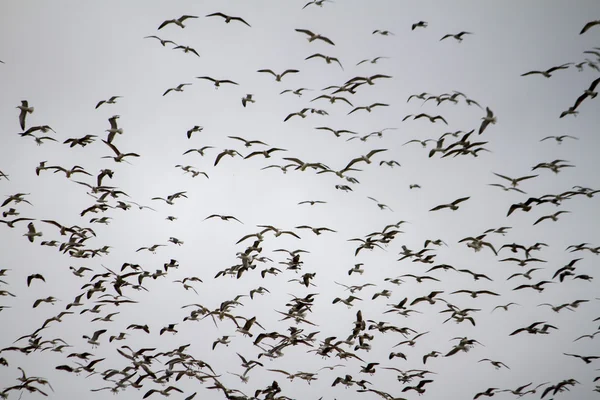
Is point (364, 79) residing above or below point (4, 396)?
above

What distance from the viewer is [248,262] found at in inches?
712

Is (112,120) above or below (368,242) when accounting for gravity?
above

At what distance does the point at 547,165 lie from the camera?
17188 millimetres

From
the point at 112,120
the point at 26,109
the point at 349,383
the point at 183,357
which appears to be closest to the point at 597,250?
the point at 349,383

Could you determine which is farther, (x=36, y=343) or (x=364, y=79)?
(x=36, y=343)

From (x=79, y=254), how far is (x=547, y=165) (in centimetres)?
1565

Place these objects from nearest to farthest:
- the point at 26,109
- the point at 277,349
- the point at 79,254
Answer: the point at 26,109, the point at 277,349, the point at 79,254

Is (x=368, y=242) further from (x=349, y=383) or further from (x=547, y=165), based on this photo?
(x=547, y=165)

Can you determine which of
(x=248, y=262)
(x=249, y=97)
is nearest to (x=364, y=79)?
(x=249, y=97)

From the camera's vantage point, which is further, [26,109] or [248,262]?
[248,262]

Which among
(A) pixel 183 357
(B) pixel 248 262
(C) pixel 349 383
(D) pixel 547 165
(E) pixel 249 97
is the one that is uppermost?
(E) pixel 249 97

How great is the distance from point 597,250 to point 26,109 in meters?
19.2

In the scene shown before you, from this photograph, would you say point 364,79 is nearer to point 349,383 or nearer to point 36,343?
point 349,383

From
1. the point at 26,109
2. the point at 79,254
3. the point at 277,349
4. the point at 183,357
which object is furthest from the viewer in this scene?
the point at 183,357
